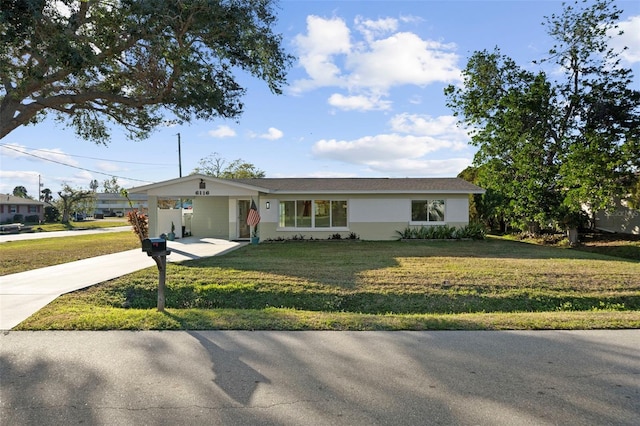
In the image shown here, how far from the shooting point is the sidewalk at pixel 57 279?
633 cm

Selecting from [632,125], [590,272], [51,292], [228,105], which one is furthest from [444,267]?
[632,125]

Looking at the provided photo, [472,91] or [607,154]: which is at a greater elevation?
[472,91]

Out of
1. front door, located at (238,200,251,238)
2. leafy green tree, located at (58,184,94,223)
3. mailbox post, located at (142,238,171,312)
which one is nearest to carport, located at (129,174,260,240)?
front door, located at (238,200,251,238)

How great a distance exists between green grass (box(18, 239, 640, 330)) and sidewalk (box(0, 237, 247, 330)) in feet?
1.18

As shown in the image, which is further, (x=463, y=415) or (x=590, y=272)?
(x=590, y=272)

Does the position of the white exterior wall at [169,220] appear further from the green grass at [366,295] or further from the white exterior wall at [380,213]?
the green grass at [366,295]

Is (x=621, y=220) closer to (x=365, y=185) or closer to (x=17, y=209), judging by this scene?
(x=365, y=185)

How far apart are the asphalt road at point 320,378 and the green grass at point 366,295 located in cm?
52

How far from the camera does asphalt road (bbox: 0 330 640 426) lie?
302cm

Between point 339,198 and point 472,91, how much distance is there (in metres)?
9.69

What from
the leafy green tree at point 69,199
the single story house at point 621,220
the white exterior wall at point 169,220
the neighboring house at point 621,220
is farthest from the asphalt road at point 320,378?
the leafy green tree at point 69,199

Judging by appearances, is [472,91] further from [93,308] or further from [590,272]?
[93,308]

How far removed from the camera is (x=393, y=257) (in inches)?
512

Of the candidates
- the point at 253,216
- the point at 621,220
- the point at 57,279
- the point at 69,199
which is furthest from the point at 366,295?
the point at 69,199
